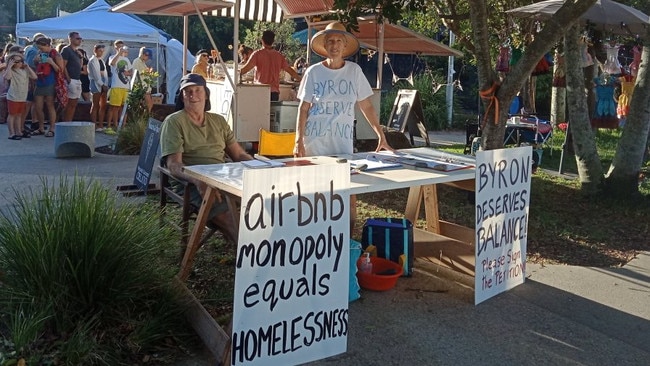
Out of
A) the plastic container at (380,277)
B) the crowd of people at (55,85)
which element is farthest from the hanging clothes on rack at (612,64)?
the plastic container at (380,277)

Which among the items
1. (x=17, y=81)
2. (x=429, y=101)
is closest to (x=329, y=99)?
(x=17, y=81)

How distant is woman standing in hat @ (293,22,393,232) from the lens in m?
4.91

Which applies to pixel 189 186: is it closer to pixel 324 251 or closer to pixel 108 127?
pixel 324 251

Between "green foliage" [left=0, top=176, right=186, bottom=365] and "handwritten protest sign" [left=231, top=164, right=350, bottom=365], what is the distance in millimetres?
642

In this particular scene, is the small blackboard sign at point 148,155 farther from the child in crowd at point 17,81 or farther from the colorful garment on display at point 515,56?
the colorful garment on display at point 515,56

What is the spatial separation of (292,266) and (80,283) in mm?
1168

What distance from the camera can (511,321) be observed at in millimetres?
4324

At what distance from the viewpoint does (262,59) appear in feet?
32.0

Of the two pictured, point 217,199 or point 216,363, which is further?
point 217,199

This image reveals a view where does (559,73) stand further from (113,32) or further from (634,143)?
(113,32)

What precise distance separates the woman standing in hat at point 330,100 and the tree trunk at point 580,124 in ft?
13.5

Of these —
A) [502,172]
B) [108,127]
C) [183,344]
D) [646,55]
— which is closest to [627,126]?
[646,55]

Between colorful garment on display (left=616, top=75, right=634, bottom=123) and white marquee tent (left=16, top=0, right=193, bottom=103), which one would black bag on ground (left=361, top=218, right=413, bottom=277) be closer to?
colorful garment on display (left=616, top=75, right=634, bottom=123)

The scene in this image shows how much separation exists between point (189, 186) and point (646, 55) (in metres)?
6.14
